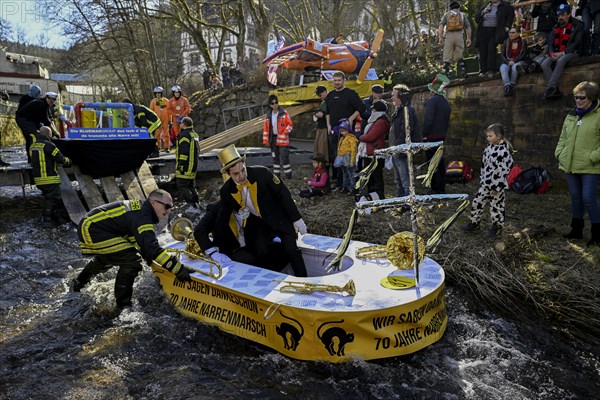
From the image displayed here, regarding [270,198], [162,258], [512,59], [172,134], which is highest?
[512,59]

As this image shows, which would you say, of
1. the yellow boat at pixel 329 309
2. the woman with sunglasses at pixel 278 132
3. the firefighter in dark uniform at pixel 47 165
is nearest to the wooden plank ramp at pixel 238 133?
the woman with sunglasses at pixel 278 132

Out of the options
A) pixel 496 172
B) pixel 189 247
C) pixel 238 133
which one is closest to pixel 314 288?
pixel 189 247

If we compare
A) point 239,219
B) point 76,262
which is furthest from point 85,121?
point 239,219

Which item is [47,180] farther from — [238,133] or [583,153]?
[583,153]

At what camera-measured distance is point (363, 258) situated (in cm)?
461

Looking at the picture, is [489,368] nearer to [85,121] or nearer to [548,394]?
[548,394]

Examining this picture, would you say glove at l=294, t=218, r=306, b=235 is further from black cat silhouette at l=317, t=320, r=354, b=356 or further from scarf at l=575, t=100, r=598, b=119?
scarf at l=575, t=100, r=598, b=119

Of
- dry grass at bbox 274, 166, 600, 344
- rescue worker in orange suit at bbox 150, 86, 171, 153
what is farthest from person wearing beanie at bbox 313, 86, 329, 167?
rescue worker in orange suit at bbox 150, 86, 171, 153

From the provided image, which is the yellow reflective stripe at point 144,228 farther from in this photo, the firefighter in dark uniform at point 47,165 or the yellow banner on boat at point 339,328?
the firefighter in dark uniform at point 47,165

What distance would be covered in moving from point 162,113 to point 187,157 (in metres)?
4.51

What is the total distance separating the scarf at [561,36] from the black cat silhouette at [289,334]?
6.73 m

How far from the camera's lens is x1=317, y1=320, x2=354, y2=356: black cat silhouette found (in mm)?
3570

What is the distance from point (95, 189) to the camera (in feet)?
31.0

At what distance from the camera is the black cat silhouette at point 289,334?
371 centimetres
